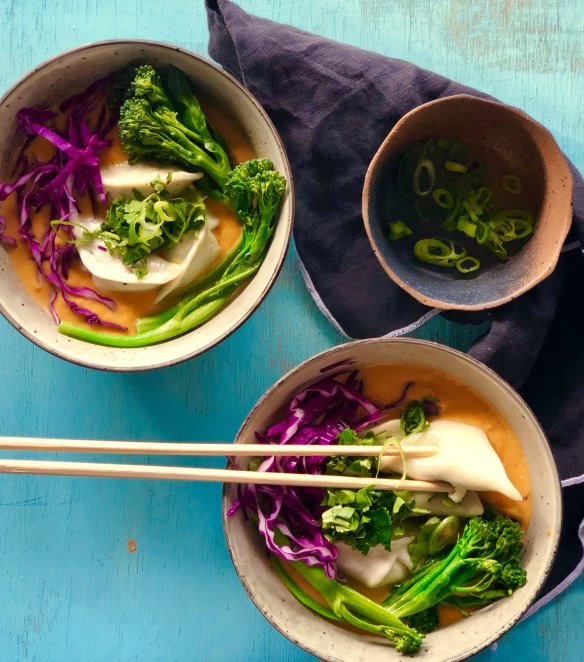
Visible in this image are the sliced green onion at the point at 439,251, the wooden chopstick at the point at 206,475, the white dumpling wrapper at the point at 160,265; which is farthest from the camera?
the sliced green onion at the point at 439,251

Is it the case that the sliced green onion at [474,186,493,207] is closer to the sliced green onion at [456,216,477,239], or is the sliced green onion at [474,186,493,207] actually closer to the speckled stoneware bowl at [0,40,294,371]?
the sliced green onion at [456,216,477,239]

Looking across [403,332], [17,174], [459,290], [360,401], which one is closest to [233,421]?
[360,401]

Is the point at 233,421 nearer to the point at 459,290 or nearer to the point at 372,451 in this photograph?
the point at 372,451

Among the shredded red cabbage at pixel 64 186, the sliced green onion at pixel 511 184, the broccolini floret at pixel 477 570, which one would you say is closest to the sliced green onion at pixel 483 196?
the sliced green onion at pixel 511 184

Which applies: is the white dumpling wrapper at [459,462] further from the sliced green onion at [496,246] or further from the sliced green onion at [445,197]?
the sliced green onion at [445,197]

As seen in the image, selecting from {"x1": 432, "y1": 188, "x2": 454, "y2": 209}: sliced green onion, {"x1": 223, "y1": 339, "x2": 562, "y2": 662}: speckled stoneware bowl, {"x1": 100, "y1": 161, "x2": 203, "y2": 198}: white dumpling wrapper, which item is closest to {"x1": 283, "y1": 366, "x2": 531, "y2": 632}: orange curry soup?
{"x1": 223, "y1": 339, "x2": 562, "y2": 662}: speckled stoneware bowl

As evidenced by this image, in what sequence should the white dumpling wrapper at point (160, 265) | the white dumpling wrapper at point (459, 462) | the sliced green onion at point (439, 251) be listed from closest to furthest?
the white dumpling wrapper at point (459, 462)
the white dumpling wrapper at point (160, 265)
the sliced green onion at point (439, 251)

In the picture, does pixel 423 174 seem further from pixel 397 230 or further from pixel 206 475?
pixel 206 475
